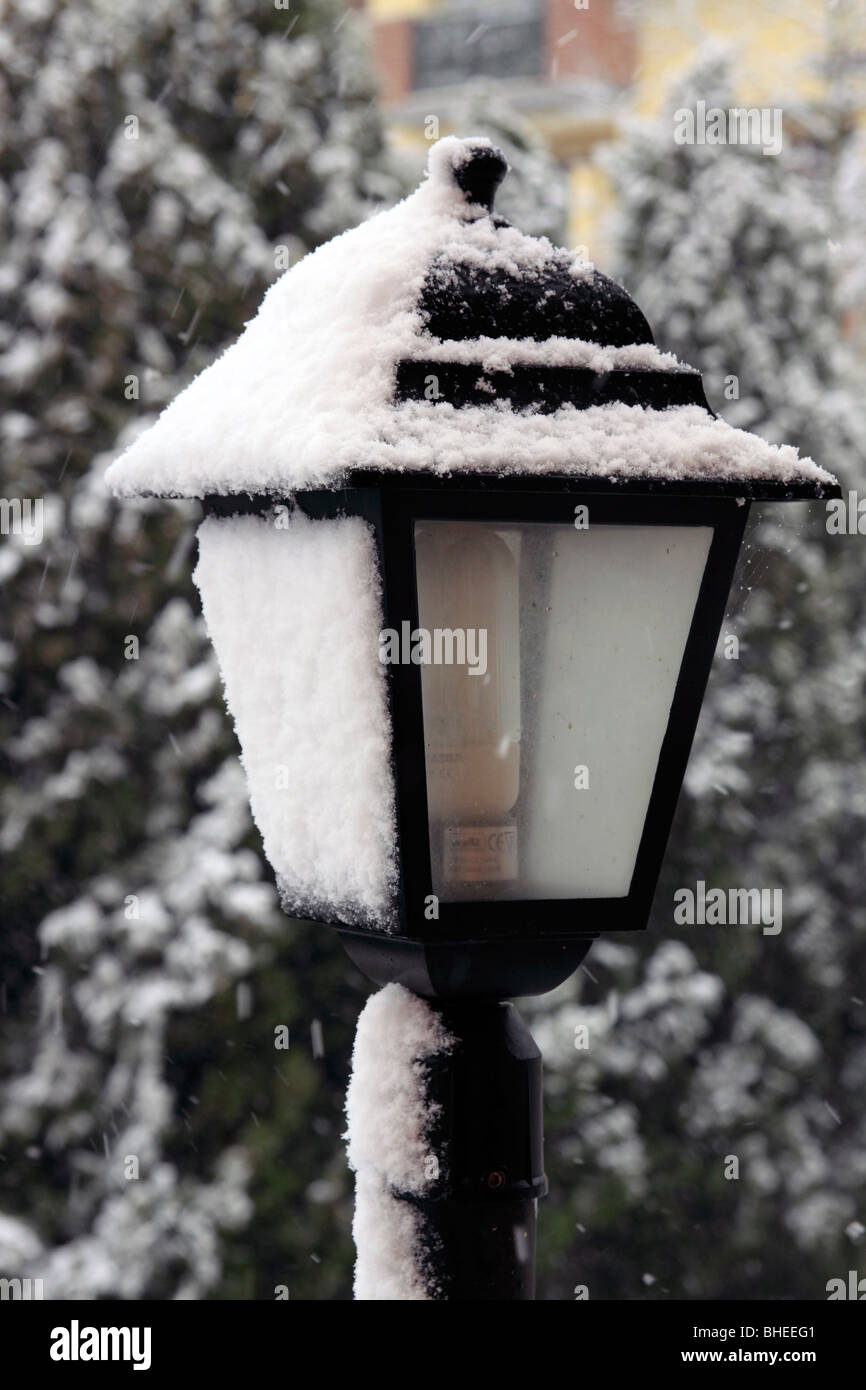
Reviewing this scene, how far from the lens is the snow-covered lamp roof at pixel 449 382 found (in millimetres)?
1675

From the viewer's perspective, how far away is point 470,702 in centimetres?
179

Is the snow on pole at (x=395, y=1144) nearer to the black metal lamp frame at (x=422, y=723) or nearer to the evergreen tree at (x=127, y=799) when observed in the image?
the black metal lamp frame at (x=422, y=723)

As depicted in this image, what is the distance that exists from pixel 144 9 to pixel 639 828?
11.8 feet

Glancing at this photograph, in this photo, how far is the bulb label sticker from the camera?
1.77 metres

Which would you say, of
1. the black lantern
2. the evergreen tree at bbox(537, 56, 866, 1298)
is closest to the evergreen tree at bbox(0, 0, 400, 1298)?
the evergreen tree at bbox(537, 56, 866, 1298)

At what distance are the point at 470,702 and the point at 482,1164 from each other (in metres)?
0.50

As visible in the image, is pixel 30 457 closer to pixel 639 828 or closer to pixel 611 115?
pixel 639 828

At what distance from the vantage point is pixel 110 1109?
4430mm

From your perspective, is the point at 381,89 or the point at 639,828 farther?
the point at 381,89

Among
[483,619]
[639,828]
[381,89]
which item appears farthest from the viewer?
[381,89]

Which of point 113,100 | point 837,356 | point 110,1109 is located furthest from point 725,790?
point 113,100

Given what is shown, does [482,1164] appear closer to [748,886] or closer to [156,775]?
[156,775]

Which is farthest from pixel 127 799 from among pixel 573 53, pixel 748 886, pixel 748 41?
pixel 573 53

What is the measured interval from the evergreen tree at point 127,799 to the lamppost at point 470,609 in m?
2.58
